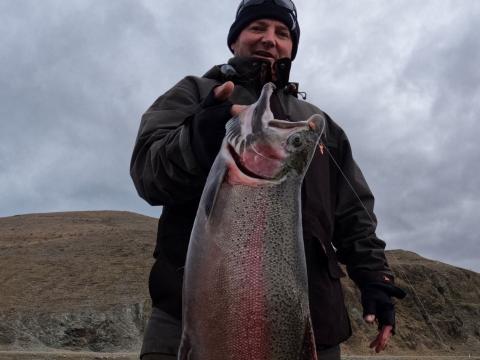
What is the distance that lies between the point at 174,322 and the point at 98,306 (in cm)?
1465

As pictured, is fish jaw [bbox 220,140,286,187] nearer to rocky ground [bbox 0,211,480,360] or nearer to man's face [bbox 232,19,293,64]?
man's face [bbox 232,19,293,64]

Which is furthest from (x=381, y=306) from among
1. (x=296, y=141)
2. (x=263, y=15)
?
(x=263, y=15)

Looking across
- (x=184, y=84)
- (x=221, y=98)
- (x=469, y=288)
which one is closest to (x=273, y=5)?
(x=184, y=84)

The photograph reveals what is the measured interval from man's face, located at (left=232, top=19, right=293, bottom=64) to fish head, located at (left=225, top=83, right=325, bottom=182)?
3.61ft

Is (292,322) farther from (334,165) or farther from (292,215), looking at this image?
(334,165)

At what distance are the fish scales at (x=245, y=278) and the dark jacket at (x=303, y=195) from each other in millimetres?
385

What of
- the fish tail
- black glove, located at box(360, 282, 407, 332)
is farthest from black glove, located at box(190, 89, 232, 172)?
black glove, located at box(360, 282, 407, 332)

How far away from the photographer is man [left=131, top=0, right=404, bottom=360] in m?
2.26

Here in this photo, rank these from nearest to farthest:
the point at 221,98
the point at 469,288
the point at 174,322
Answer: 1. the point at 221,98
2. the point at 174,322
3. the point at 469,288

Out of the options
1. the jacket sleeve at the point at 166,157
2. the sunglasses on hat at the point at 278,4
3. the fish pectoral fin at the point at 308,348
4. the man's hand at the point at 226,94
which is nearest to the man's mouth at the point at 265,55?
the sunglasses on hat at the point at 278,4

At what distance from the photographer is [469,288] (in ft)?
84.5

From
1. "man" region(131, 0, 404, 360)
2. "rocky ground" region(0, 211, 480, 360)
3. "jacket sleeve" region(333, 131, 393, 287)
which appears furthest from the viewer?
"rocky ground" region(0, 211, 480, 360)

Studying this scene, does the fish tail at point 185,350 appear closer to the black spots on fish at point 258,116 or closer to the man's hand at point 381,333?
the black spots on fish at point 258,116

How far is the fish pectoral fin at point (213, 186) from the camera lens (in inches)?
73.1
